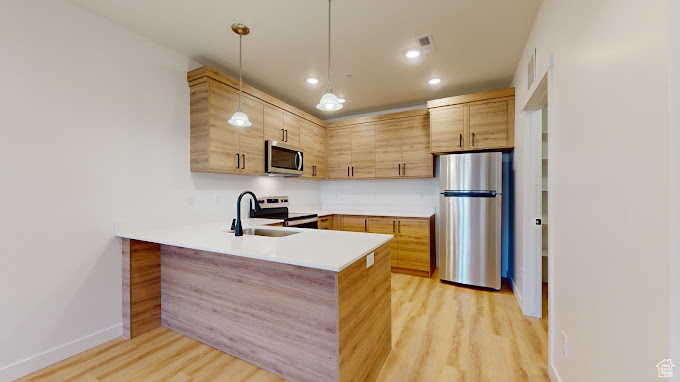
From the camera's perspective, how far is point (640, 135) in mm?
825

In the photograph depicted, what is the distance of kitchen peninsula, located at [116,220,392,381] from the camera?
4.86 feet

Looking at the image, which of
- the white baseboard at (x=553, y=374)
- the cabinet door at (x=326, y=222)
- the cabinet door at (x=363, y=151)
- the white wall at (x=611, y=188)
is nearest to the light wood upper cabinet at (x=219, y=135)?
the cabinet door at (x=326, y=222)

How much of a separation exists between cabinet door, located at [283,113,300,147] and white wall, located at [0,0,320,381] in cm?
137

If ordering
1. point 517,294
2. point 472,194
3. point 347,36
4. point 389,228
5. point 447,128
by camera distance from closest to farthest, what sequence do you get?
point 347,36, point 517,294, point 472,194, point 447,128, point 389,228

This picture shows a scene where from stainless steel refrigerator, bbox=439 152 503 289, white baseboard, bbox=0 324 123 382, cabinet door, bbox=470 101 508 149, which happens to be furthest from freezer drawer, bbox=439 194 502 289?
white baseboard, bbox=0 324 123 382

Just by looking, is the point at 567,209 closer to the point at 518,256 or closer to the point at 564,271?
the point at 564,271

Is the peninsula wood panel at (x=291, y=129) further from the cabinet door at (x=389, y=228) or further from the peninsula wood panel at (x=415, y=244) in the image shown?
the peninsula wood panel at (x=415, y=244)

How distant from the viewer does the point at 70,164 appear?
76.7 inches

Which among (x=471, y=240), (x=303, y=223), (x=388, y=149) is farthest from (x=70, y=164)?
(x=471, y=240)

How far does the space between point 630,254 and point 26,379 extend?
3273mm

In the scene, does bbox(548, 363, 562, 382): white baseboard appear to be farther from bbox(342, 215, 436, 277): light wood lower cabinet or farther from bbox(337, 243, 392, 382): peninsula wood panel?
bbox(342, 215, 436, 277): light wood lower cabinet

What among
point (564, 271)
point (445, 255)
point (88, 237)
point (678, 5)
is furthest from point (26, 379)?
point (445, 255)

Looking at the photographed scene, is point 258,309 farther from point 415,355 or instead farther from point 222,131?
point 222,131

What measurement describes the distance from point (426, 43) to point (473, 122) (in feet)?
4.54
